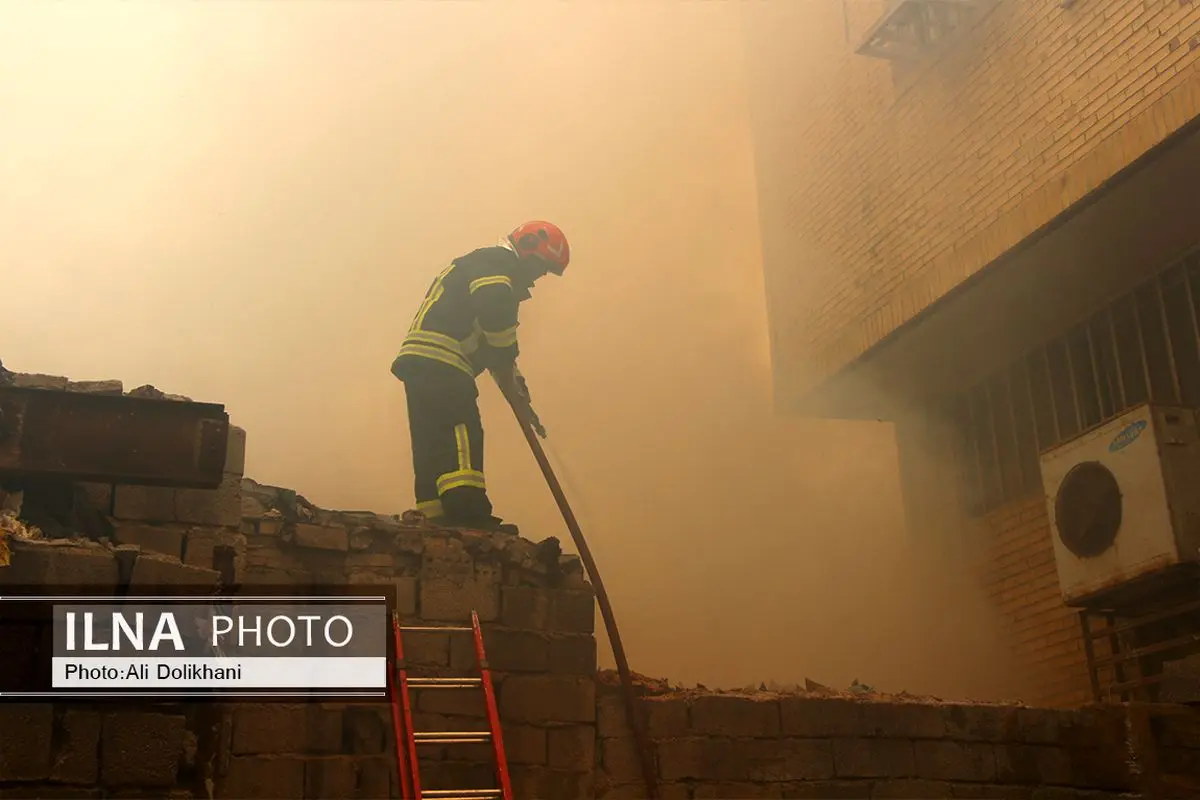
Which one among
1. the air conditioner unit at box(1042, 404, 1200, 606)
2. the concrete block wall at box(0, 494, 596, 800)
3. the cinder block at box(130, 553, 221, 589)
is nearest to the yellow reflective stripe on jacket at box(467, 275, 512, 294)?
the concrete block wall at box(0, 494, 596, 800)

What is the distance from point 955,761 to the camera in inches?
283

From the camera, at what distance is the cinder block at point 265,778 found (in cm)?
534

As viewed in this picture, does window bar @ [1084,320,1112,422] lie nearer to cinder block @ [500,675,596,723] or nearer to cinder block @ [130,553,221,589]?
cinder block @ [500,675,596,723]

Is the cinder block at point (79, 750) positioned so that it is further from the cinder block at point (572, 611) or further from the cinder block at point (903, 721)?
the cinder block at point (903, 721)

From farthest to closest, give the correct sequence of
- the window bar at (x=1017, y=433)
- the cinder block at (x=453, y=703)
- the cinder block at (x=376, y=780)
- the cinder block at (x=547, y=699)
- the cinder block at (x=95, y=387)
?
the window bar at (x=1017, y=433)
the cinder block at (x=547, y=699)
the cinder block at (x=453, y=703)
the cinder block at (x=376, y=780)
the cinder block at (x=95, y=387)

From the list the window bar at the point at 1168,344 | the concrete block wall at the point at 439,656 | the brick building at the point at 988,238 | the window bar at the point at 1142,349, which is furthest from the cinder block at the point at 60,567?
the window bar at the point at 1142,349

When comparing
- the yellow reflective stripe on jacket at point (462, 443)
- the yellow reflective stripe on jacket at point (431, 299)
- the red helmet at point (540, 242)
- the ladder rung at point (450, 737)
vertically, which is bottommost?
the ladder rung at point (450, 737)

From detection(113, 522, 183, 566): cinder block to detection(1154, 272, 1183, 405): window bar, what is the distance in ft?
23.1

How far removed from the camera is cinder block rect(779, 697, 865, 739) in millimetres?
6852

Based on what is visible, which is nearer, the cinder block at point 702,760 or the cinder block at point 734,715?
the cinder block at point 702,760

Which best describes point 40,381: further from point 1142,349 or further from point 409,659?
point 1142,349

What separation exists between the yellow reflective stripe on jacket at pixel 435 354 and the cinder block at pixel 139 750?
10.8ft

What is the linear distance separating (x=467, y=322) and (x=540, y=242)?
0.71 metres

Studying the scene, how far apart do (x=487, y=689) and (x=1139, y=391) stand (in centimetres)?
622
